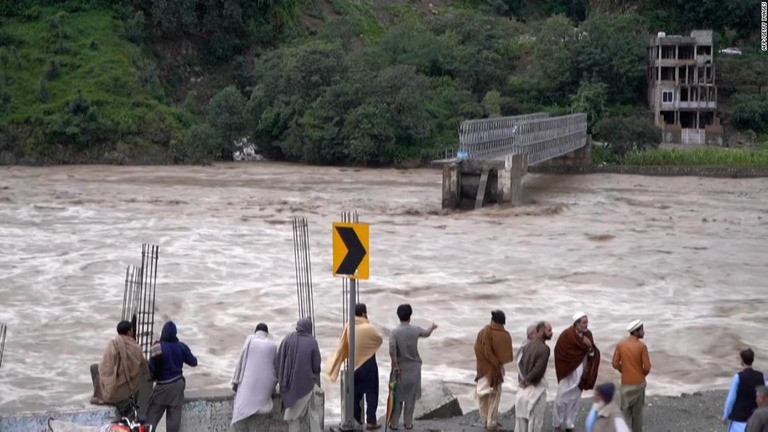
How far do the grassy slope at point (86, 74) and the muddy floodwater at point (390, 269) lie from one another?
8826mm

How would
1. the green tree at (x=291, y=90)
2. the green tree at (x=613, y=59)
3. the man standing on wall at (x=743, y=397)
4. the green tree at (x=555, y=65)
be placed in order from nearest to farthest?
the man standing on wall at (x=743, y=397)
the green tree at (x=291, y=90)
the green tree at (x=613, y=59)
the green tree at (x=555, y=65)

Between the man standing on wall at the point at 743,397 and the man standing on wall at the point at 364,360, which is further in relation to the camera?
the man standing on wall at the point at 364,360

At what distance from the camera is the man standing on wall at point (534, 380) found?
10359mm

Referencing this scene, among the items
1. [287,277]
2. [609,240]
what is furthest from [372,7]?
[287,277]

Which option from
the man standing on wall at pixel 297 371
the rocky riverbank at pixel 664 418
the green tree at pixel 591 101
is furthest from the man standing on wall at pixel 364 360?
the green tree at pixel 591 101

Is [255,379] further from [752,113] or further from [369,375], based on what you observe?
Answer: [752,113]

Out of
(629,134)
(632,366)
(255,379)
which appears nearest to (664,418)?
(632,366)

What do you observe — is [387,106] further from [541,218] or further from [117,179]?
[541,218]

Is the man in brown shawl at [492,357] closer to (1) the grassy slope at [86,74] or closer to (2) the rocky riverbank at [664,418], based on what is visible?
(2) the rocky riverbank at [664,418]

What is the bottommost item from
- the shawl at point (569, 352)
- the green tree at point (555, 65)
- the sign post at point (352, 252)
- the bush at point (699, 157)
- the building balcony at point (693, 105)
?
the bush at point (699, 157)

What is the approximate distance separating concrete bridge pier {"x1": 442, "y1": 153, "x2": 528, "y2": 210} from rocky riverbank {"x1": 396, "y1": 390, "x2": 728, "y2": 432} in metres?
25.4

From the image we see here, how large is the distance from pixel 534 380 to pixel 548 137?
36808 mm

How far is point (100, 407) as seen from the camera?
9.62 metres

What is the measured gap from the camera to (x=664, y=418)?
12.1 meters
